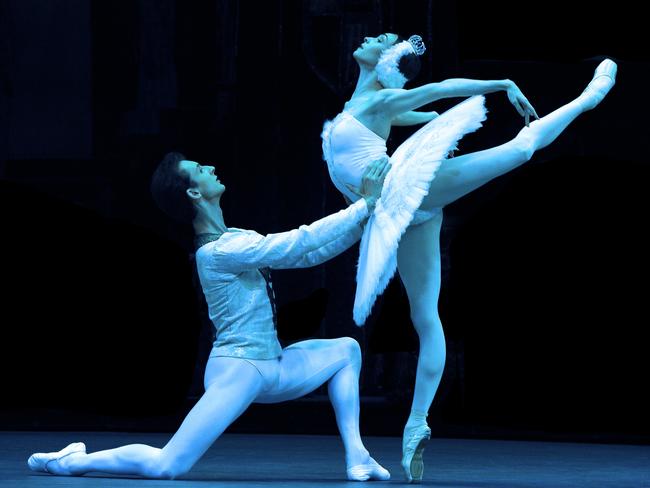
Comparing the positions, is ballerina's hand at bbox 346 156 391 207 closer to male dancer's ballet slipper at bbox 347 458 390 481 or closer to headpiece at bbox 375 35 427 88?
headpiece at bbox 375 35 427 88

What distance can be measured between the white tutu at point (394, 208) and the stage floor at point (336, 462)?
1.90 ft

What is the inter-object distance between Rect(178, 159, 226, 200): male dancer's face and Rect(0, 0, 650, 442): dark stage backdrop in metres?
2.37

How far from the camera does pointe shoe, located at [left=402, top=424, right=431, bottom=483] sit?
3574mm

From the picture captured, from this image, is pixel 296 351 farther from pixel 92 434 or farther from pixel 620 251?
pixel 620 251

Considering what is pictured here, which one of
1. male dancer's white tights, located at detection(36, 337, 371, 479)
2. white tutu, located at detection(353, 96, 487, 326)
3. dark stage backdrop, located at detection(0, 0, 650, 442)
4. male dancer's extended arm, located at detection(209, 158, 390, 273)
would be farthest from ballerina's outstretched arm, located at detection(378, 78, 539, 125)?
dark stage backdrop, located at detection(0, 0, 650, 442)

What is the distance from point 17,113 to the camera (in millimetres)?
6234

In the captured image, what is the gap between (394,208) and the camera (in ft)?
11.4

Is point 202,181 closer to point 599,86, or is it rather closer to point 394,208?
point 394,208

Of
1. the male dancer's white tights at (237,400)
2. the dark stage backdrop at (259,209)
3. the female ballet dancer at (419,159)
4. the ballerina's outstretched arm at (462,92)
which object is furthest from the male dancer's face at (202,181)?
the dark stage backdrop at (259,209)

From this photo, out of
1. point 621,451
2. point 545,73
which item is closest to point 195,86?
point 545,73

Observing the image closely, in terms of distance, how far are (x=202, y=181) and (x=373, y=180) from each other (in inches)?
21.8

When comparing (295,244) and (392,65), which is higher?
(392,65)

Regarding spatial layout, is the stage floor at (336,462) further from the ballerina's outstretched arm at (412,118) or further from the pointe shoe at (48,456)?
the ballerina's outstretched arm at (412,118)

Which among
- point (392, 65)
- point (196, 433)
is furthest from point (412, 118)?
point (196, 433)
